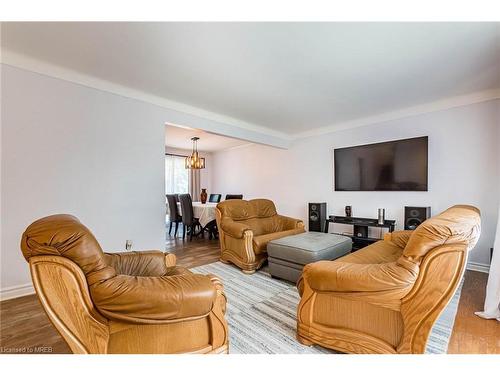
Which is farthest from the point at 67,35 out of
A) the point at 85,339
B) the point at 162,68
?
the point at 85,339

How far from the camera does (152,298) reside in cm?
109

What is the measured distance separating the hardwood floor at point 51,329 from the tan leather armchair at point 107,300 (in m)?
0.84

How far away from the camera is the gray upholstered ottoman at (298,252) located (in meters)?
2.52

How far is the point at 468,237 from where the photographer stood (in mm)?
1289

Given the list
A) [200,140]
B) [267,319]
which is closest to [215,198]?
[200,140]

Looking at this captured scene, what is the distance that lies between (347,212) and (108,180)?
3.81 meters

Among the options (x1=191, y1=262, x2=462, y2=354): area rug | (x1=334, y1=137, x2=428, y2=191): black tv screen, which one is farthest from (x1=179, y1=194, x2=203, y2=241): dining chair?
(x1=334, y1=137, x2=428, y2=191): black tv screen

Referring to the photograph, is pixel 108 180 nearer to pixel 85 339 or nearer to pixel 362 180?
pixel 85 339

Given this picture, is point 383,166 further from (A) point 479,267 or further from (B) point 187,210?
(B) point 187,210

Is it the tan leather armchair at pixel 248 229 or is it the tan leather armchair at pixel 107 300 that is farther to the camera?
the tan leather armchair at pixel 248 229

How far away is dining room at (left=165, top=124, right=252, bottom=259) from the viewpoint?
15.8ft

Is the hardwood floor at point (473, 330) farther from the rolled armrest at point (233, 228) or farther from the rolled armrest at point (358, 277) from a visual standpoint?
the rolled armrest at point (233, 228)

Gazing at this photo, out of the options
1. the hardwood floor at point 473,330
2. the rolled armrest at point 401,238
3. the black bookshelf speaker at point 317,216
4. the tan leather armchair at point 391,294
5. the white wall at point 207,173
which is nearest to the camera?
the tan leather armchair at point 391,294

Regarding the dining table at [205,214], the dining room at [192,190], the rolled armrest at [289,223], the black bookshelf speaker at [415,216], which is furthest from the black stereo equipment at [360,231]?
the dining table at [205,214]
